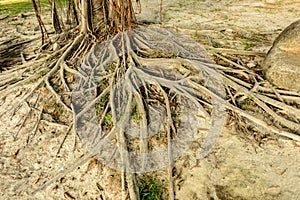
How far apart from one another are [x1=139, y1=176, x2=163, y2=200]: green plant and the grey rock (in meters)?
1.43

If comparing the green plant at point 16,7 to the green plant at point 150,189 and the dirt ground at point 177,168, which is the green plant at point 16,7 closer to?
the dirt ground at point 177,168

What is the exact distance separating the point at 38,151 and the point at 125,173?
71 cm

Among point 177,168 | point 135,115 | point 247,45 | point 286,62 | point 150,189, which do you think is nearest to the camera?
point 150,189

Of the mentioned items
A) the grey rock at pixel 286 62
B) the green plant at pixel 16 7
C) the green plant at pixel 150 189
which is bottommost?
the green plant at pixel 150 189

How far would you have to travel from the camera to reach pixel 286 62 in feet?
8.32

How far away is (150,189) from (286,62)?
159 centimetres

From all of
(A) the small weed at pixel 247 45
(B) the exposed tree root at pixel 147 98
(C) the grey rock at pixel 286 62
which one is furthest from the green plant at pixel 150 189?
(A) the small weed at pixel 247 45

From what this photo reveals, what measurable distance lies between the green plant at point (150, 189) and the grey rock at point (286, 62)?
56.4 inches

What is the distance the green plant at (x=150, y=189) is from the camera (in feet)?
5.95

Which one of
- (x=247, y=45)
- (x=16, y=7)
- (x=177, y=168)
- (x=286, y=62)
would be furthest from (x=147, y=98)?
(x=16, y=7)

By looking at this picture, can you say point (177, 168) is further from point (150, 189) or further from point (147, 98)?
point (147, 98)

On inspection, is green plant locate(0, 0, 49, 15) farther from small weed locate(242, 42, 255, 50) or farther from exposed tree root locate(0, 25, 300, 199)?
small weed locate(242, 42, 255, 50)

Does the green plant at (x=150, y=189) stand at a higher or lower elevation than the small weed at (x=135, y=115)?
lower

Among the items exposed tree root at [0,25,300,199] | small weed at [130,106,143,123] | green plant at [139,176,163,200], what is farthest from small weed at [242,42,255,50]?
green plant at [139,176,163,200]
